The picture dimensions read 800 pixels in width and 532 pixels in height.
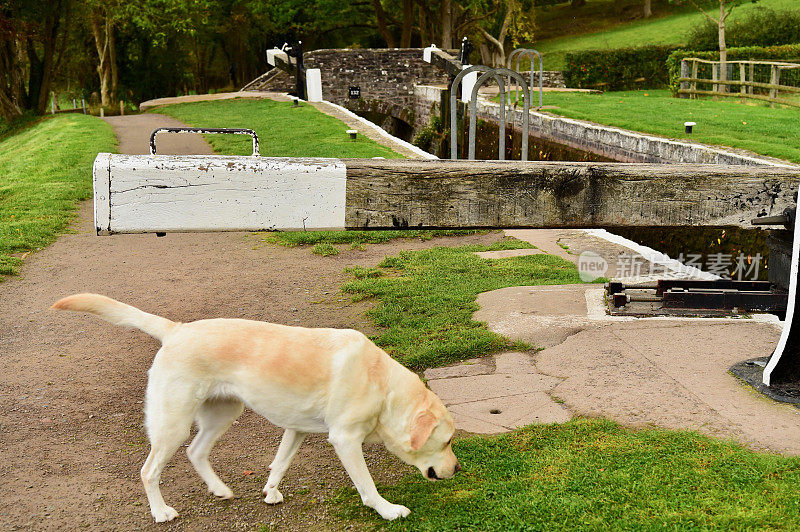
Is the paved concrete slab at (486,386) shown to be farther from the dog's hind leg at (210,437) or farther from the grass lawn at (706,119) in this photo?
the grass lawn at (706,119)

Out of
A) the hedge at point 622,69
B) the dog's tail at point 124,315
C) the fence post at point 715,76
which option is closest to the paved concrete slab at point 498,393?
the dog's tail at point 124,315

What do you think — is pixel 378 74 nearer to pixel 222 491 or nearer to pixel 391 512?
pixel 222 491

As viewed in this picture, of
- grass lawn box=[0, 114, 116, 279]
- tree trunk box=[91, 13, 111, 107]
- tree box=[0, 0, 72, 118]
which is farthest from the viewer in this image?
tree trunk box=[91, 13, 111, 107]

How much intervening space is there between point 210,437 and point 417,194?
169 cm

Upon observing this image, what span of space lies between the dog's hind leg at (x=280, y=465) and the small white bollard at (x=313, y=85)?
89.9 ft

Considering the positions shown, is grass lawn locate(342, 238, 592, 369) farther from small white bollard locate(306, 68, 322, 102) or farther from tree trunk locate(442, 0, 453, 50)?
tree trunk locate(442, 0, 453, 50)

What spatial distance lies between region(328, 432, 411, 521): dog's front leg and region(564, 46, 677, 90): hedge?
32605 millimetres

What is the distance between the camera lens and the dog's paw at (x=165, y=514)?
11.8 feet

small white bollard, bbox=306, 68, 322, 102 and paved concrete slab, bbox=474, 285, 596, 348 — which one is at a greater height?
small white bollard, bbox=306, 68, 322, 102

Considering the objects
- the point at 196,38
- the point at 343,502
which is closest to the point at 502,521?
the point at 343,502

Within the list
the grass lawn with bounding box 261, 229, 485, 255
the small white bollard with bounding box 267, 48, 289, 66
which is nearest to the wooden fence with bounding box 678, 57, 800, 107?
the small white bollard with bounding box 267, 48, 289, 66

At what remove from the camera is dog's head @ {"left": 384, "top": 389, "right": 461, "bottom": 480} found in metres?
3.50

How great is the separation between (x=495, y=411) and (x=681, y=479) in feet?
3.97

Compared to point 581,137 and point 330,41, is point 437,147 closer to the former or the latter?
point 581,137
